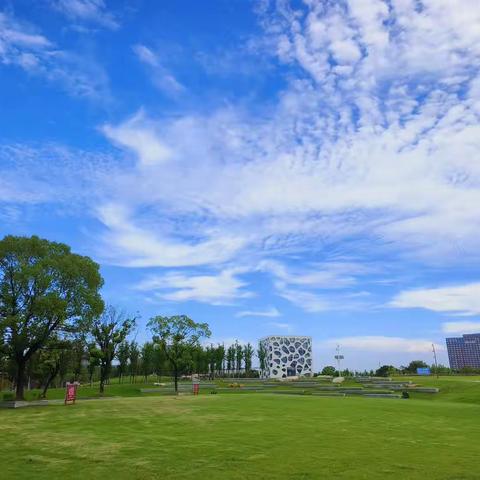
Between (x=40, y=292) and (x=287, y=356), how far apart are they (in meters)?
86.3

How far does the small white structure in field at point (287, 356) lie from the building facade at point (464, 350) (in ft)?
152

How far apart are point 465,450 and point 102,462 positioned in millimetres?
9599

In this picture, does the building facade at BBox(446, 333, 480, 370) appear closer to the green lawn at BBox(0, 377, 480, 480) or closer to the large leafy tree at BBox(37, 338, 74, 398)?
the large leafy tree at BBox(37, 338, 74, 398)

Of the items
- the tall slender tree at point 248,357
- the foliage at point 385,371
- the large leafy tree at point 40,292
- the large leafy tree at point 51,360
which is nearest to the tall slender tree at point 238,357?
the tall slender tree at point 248,357

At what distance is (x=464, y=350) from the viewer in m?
137

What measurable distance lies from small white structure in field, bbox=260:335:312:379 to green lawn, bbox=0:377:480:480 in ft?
292

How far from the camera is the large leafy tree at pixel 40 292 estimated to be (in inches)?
1294

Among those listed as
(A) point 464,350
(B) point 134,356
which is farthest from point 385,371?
(A) point 464,350

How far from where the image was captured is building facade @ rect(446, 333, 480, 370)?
134 metres

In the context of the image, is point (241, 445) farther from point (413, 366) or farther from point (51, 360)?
point (413, 366)

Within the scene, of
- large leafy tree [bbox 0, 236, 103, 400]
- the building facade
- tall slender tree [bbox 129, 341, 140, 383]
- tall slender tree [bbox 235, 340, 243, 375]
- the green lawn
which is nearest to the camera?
the green lawn

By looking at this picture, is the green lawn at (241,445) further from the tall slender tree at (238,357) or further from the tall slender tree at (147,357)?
the tall slender tree at (238,357)

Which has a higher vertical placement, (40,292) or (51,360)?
(40,292)

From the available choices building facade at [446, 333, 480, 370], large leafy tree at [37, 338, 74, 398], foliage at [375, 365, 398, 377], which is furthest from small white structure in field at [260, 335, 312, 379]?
large leafy tree at [37, 338, 74, 398]
